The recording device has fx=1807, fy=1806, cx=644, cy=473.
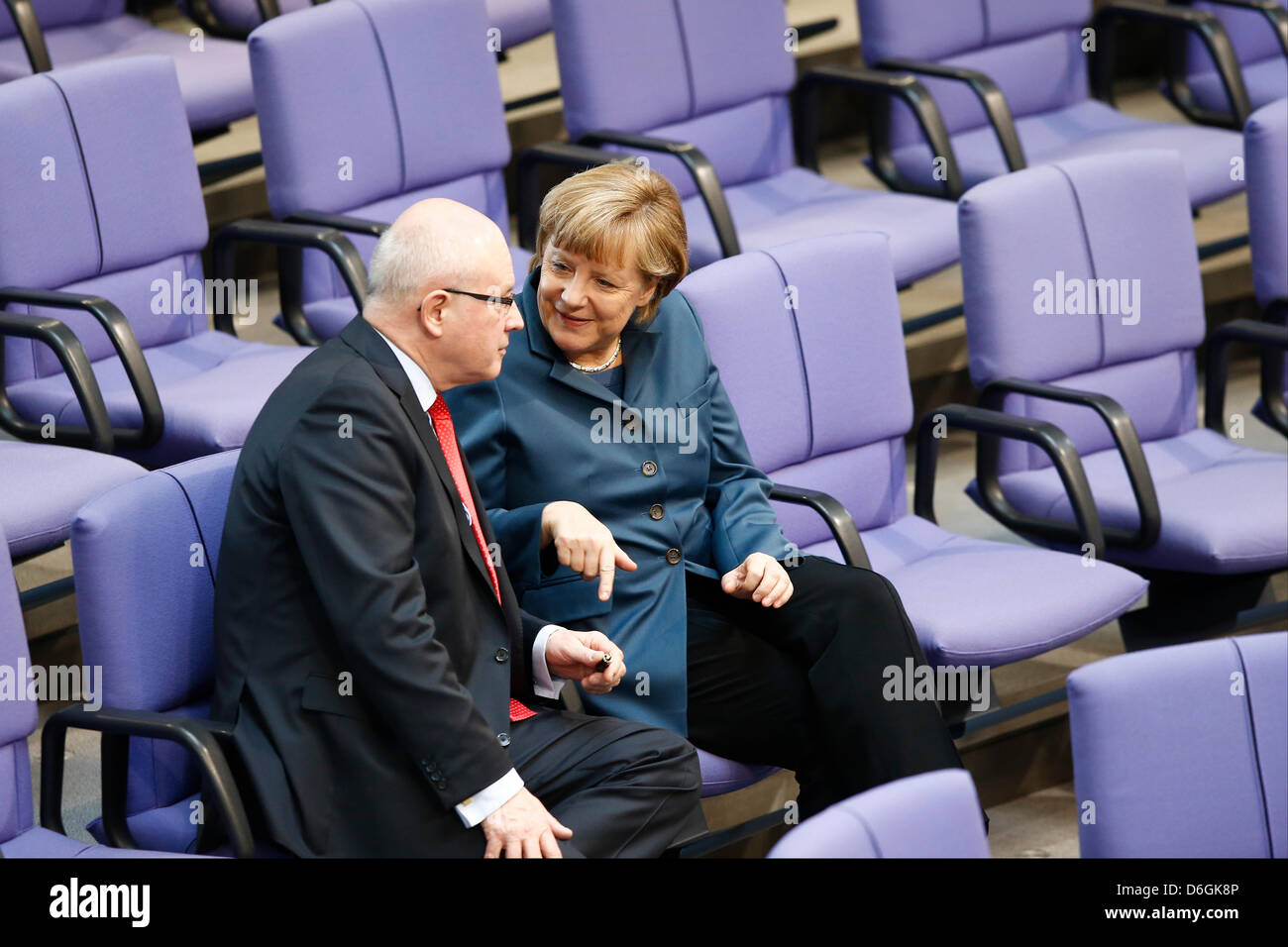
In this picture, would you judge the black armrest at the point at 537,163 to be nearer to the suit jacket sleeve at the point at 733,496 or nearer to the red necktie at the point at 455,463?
the suit jacket sleeve at the point at 733,496

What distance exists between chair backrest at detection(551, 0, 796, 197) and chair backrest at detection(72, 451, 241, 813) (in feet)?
5.65

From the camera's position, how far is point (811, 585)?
7.77ft

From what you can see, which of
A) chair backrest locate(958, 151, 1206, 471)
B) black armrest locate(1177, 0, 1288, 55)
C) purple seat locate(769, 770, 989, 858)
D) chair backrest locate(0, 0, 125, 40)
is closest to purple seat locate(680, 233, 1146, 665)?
chair backrest locate(958, 151, 1206, 471)

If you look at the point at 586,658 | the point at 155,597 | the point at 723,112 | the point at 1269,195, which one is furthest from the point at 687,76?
the point at 155,597

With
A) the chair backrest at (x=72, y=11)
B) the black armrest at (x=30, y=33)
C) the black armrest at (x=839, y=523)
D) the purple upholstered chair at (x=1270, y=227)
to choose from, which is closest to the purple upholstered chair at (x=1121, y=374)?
the purple upholstered chair at (x=1270, y=227)

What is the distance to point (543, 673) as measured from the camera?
2.17 m

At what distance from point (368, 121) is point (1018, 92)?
165cm

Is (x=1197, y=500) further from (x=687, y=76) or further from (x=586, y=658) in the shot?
(x=687, y=76)

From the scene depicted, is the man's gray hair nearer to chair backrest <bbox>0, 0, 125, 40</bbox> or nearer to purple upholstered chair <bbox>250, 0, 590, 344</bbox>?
purple upholstered chair <bbox>250, 0, 590, 344</bbox>

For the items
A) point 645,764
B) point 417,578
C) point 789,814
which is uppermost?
point 417,578

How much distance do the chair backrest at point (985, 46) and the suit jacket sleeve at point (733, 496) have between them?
1.71 m
